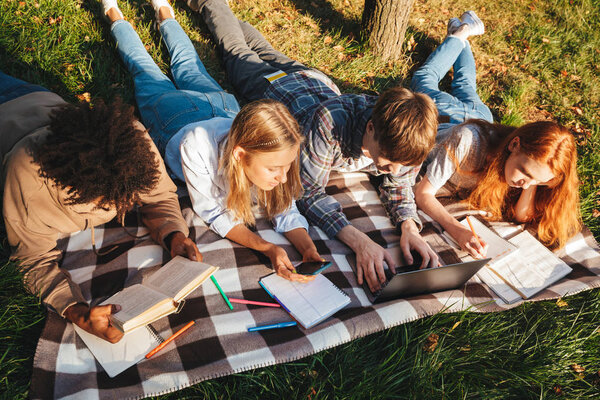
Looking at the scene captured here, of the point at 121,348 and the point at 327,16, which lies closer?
the point at 121,348

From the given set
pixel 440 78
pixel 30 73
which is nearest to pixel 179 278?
pixel 30 73

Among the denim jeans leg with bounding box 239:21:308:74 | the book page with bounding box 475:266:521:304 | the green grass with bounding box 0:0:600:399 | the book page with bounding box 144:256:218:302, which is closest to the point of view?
the book page with bounding box 144:256:218:302

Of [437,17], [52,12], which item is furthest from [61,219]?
[437,17]

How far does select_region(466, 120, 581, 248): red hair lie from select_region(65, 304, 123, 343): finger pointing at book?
3.22 meters

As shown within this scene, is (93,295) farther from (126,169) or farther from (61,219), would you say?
(126,169)

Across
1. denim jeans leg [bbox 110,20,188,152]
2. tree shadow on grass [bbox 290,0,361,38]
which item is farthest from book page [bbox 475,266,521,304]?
tree shadow on grass [bbox 290,0,361,38]

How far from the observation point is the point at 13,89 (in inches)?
119

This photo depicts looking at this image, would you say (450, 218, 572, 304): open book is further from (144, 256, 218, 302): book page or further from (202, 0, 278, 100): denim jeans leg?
(202, 0, 278, 100): denim jeans leg

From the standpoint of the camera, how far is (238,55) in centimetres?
434

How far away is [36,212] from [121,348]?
966 millimetres

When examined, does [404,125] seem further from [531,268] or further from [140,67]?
[140,67]

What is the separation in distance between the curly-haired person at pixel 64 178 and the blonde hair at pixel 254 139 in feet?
1.66

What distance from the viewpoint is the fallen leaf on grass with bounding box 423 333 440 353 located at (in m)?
2.72

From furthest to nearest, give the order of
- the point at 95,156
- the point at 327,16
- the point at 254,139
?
the point at 327,16, the point at 254,139, the point at 95,156
